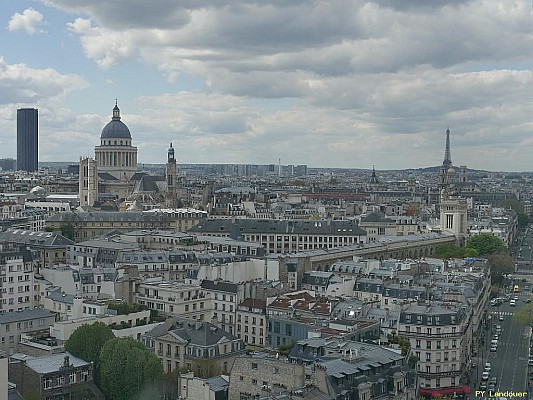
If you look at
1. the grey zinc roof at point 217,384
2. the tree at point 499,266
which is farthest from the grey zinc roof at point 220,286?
the tree at point 499,266

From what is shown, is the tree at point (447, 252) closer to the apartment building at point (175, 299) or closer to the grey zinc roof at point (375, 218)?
the grey zinc roof at point (375, 218)

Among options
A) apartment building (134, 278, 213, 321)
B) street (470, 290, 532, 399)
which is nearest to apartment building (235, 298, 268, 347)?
apartment building (134, 278, 213, 321)

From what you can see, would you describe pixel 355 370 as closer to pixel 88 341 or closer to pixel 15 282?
pixel 88 341

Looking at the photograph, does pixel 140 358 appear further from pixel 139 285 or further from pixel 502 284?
pixel 502 284

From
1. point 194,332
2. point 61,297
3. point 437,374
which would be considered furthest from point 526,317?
point 61,297

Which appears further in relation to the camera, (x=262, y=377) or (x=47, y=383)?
(x=47, y=383)

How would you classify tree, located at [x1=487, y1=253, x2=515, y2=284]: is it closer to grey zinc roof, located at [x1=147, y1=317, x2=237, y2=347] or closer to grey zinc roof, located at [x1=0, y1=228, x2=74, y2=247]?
grey zinc roof, located at [x1=0, y1=228, x2=74, y2=247]
